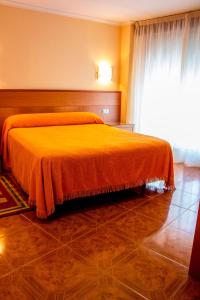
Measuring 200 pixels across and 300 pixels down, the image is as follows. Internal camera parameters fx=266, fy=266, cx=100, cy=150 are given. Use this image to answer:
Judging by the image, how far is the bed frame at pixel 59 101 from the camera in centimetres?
376

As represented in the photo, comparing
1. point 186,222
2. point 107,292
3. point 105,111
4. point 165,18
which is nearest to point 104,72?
point 105,111

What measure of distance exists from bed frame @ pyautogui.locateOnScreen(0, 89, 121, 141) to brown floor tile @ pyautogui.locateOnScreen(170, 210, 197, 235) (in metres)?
2.54

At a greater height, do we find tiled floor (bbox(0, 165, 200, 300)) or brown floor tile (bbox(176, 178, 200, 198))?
brown floor tile (bbox(176, 178, 200, 198))

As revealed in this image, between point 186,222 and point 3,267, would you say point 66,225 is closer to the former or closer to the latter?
point 3,267

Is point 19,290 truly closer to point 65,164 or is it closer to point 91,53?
point 65,164

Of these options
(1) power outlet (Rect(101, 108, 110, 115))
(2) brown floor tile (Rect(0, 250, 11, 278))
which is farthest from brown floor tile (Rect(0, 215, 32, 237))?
(1) power outlet (Rect(101, 108, 110, 115))

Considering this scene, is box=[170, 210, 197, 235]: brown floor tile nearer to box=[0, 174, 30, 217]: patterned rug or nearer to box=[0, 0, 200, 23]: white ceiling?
box=[0, 174, 30, 217]: patterned rug

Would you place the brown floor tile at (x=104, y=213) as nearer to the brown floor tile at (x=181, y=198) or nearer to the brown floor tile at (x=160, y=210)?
the brown floor tile at (x=160, y=210)

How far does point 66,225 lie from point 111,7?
298 cm

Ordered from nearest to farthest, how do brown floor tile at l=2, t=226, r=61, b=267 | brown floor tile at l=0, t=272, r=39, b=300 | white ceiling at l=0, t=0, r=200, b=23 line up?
1. brown floor tile at l=0, t=272, r=39, b=300
2. brown floor tile at l=2, t=226, r=61, b=267
3. white ceiling at l=0, t=0, r=200, b=23

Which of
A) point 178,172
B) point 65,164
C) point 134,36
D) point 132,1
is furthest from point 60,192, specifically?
point 134,36

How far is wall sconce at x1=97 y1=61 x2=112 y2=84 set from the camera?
4551 millimetres

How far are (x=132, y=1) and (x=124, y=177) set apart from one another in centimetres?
225

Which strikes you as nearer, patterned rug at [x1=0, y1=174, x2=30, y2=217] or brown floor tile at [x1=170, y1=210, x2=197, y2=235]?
brown floor tile at [x1=170, y1=210, x2=197, y2=235]
